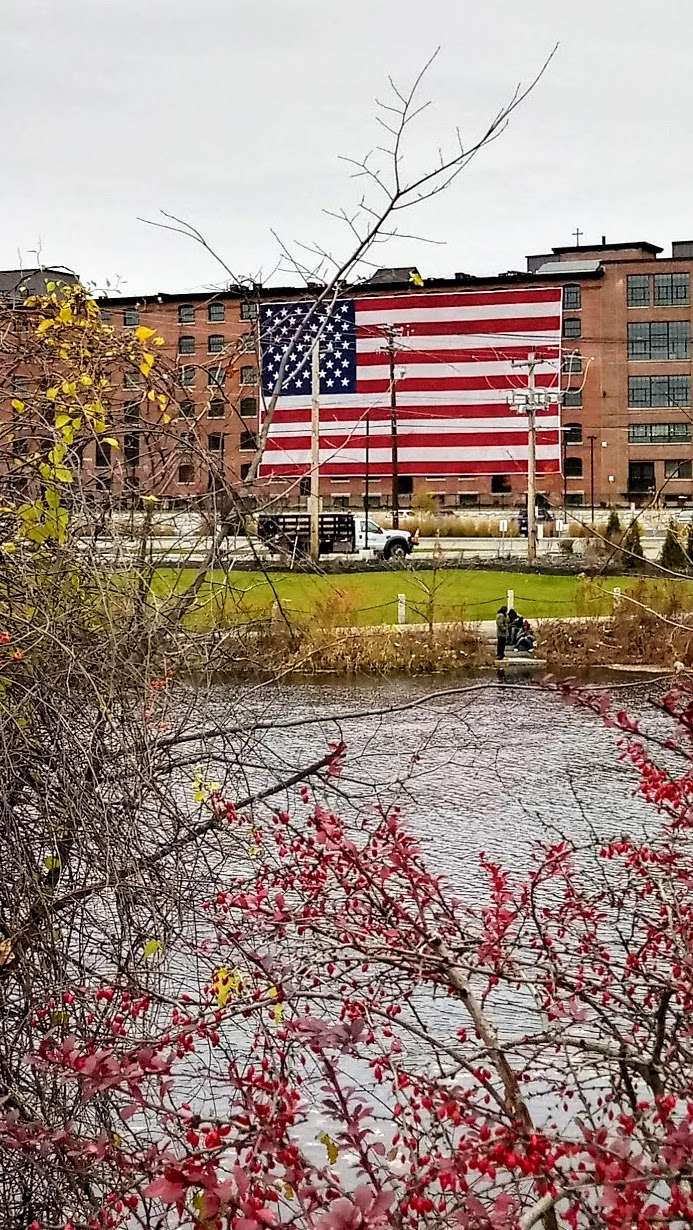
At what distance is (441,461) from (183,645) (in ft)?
156

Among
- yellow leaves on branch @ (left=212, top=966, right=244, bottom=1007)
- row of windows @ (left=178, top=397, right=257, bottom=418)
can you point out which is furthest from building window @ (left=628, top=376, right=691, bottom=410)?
yellow leaves on branch @ (left=212, top=966, right=244, bottom=1007)

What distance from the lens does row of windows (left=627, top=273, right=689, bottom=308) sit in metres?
61.8

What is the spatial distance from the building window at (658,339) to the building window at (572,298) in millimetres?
2343

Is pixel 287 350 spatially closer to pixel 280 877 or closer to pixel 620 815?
pixel 280 877

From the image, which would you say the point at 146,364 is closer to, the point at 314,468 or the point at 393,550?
the point at 314,468

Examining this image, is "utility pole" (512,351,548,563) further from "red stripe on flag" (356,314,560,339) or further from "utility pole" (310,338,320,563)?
"utility pole" (310,338,320,563)

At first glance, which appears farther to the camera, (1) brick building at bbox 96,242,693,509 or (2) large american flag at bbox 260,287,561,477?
(1) brick building at bbox 96,242,693,509

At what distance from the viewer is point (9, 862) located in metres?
3.38

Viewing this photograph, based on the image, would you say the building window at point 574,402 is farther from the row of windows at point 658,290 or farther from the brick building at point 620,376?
the row of windows at point 658,290

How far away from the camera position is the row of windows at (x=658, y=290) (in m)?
61.8

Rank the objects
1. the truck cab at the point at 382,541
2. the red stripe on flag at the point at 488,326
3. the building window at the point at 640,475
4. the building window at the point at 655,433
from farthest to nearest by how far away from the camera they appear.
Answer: the building window at the point at 640,475 < the building window at the point at 655,433 < the red stripe on flag at the point at 488,326 < the truck cab at the point at 382,541

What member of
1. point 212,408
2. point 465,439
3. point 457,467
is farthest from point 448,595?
point 212,408

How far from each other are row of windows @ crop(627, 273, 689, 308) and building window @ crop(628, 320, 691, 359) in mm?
771

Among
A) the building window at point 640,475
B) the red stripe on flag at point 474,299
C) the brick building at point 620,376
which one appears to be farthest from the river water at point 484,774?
the building window at point 640,475
